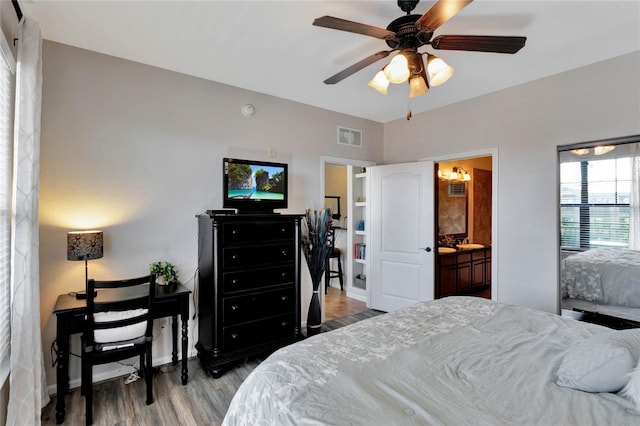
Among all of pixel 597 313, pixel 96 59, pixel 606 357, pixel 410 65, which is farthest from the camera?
pixel 597 313

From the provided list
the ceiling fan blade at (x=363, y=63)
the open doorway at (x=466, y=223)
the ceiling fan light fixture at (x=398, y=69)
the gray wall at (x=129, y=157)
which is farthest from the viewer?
the open doorway at (x=466, y=223)

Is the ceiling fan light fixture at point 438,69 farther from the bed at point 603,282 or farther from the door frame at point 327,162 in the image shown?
the bed at point 603,282

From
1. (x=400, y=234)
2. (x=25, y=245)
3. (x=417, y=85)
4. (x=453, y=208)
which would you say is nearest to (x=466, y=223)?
(x=453, y=208)

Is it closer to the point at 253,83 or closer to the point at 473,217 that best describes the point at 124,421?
the point at 253,83

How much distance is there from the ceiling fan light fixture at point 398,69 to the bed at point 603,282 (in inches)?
95.7

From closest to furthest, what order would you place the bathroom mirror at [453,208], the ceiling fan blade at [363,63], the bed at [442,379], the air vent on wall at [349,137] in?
the bed at [442,379] → the ceiling fan blade at [363,63] → the air vent on wall at [349,137] → the bathroom mirror at [453,208]

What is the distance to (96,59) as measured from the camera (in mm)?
2578

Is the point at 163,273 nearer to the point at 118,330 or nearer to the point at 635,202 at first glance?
the point at 118,330

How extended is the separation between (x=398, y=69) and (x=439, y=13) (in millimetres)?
371

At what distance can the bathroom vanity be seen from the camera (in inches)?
170

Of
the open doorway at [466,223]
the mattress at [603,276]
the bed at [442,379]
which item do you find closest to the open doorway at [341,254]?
the open doorway at [466,223]

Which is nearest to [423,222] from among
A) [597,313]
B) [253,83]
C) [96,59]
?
[597,313]

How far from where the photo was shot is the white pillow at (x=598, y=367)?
111cm

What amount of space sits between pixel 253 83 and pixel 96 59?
133 cm
